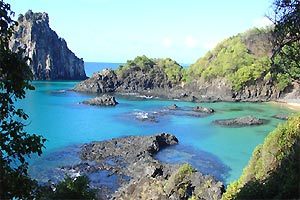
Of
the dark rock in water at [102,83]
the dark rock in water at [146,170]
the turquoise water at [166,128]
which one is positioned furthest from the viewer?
the dark rock in water at [102,83]

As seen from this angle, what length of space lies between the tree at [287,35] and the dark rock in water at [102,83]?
317 feet

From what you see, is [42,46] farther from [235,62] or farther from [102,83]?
[235,62]

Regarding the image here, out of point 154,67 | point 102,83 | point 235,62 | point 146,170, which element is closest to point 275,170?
point 146,170

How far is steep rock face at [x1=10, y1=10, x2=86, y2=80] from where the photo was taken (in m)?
147

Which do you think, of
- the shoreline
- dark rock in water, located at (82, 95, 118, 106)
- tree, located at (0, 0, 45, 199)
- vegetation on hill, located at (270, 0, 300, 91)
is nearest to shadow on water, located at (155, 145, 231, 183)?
vegetation on hill, located at (270, 0, 300, 91)

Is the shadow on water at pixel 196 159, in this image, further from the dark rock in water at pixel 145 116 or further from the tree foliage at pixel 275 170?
the dark rock in water at pixel 145 116

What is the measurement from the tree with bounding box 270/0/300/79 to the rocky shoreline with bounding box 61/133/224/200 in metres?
15.1

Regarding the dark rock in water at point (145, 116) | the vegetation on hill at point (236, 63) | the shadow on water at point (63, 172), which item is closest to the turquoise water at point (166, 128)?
the shadow on water at point (63, 172)

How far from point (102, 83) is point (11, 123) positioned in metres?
102

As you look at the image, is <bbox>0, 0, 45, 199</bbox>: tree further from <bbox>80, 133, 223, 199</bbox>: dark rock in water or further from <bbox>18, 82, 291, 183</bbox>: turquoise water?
<bbox>18, 82, 291, 183</bbox>: turquoise water

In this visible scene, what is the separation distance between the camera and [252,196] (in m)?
16.4

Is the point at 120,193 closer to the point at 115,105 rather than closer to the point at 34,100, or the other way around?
the point at 115,105

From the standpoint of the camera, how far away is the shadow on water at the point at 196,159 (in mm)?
39219

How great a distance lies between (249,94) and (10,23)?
91008 mm
